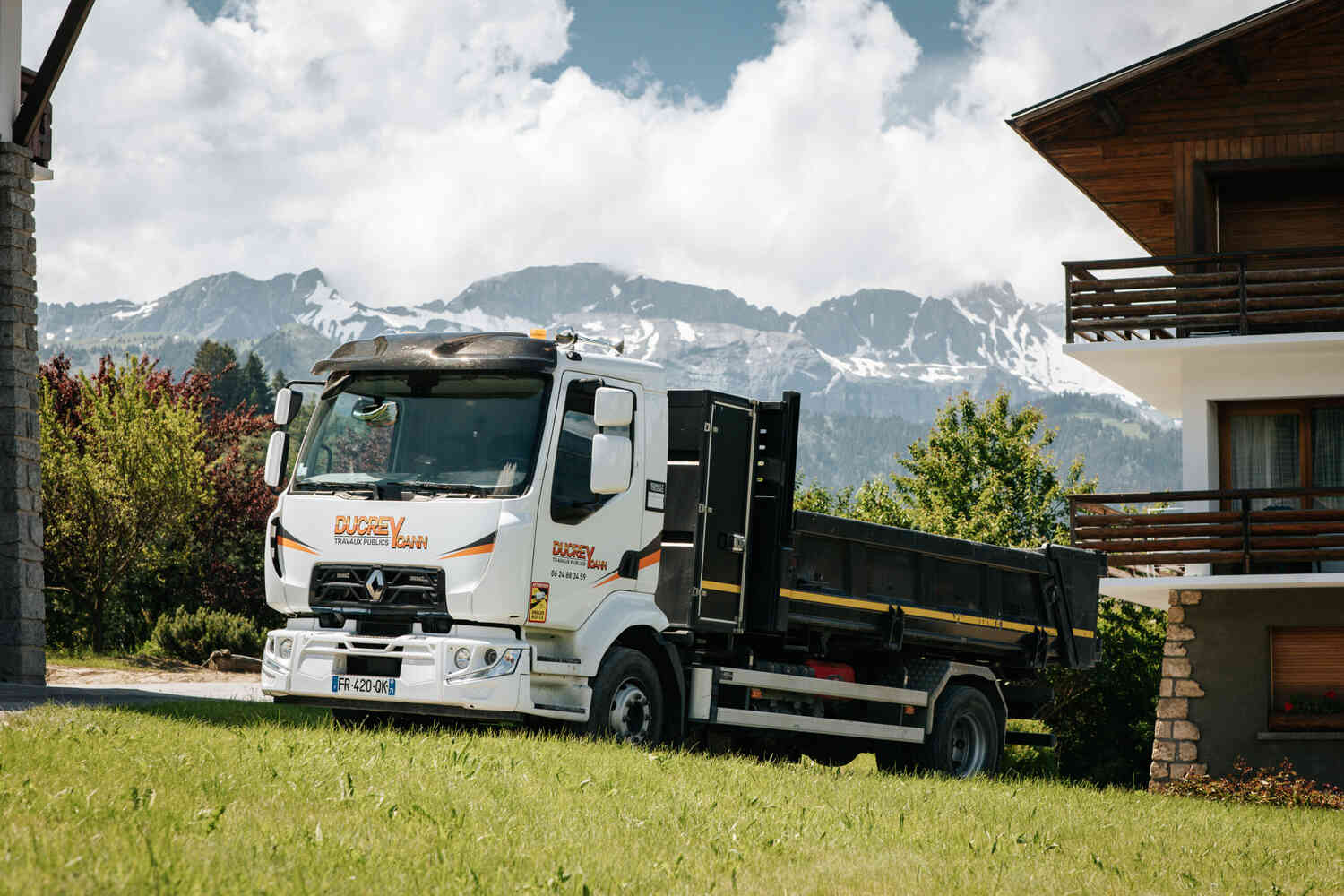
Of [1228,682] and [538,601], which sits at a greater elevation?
[538,601]

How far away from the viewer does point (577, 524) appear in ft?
37.2

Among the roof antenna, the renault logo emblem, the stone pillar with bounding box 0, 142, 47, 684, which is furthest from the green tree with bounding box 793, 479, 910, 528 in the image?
the renault logo emblem

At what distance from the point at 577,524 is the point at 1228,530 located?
493 inches

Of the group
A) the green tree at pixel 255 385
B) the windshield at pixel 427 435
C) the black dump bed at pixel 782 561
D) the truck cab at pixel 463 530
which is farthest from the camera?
the green tree at pixel 255 385

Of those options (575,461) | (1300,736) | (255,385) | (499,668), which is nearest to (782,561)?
(575,461)

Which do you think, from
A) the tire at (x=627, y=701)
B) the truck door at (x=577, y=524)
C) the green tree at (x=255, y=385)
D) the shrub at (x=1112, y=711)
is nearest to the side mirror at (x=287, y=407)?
the truck door at (x=577, y=524)

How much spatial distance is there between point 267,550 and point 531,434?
2.34 meters

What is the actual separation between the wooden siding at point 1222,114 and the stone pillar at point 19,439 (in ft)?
45.7

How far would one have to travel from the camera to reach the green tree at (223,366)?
127812 mm

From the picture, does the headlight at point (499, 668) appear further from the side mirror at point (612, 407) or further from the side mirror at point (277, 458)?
the side mirror at point (277, 458)

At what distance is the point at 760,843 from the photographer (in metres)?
7.99

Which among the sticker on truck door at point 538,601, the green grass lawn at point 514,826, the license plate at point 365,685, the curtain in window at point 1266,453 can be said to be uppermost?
the curtain in window at point 1266,453

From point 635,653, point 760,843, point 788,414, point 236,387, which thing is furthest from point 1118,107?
point 236,387

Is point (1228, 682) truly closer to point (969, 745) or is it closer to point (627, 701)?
→ point (969, 745)
